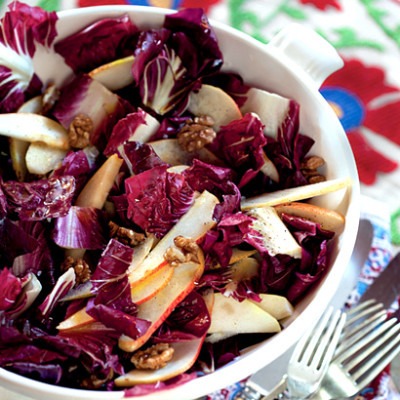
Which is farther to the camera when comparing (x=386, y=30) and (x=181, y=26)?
(x=386, y=30)

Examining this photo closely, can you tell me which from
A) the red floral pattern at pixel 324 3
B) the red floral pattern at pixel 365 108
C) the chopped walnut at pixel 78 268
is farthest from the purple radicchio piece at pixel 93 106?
the red floral pattern at pixel 324 3

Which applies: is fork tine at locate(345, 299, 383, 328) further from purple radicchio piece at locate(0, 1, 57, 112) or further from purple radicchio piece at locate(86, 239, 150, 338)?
purple radicchio piece at locate(0, 1, 57, 112)

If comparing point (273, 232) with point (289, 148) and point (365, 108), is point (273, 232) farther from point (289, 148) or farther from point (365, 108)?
point (365, 108)

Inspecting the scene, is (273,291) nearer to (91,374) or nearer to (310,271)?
(310,271)

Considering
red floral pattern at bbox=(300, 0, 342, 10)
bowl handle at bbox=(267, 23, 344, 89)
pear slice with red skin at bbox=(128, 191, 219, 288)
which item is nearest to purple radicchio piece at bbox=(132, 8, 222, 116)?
bowl handle at bbox=(267, 23, 344, 89)

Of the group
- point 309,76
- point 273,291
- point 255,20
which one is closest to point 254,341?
point 273,291

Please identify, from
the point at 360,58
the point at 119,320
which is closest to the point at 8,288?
the point at 119,320

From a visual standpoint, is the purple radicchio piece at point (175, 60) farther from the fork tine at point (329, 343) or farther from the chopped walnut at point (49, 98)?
the fork tine at point (329, 343)
